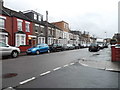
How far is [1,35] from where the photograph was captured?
20922mm

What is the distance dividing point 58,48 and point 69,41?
91.6ft

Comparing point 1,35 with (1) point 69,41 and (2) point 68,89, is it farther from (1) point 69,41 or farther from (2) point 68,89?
(1) point 69,41

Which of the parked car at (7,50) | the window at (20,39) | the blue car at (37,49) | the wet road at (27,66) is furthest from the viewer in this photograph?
the window at (20,39)

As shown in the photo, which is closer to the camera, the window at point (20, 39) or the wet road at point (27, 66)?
the wet road at point (27, 66)

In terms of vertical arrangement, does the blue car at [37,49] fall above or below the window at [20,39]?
below

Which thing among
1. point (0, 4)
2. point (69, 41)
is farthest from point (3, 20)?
point (69, 41)

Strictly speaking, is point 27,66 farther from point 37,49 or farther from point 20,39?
point 20,39

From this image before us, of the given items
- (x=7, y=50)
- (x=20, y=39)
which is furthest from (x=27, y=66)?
(x=20, y=39)

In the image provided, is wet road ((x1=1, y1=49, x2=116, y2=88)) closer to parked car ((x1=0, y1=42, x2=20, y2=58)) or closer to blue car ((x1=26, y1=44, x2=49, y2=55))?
parked car ((x1=0, y1=42, x2=20, y2=58))

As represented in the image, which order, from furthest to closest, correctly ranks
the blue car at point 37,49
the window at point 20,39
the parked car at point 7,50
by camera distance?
the window at point 20,39
the blue car at point 37,49
the parked car at point 7,50

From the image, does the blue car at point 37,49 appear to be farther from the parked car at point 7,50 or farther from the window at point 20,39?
the window at point 20,39

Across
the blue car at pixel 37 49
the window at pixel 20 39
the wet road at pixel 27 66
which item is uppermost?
the window at pixel 20 39

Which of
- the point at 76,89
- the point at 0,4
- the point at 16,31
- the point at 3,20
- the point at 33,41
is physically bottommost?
the point at 76,89

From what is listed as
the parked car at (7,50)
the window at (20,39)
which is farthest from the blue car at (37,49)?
the window at (20,39)
